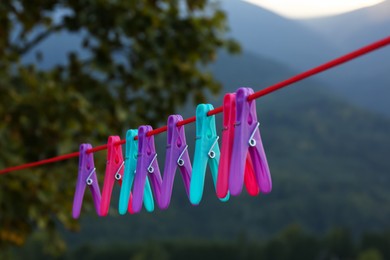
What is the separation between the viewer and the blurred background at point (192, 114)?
8.45 meters

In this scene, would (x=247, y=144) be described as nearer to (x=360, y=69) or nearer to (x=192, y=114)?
(x=192, y=114)

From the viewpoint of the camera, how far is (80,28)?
31.8ft

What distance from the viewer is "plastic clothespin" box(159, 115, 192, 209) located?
8.53 ft

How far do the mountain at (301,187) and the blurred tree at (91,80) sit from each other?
278 feet

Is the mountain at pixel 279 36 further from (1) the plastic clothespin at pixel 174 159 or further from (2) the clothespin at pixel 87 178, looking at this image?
(1) the plastic clothespin at pixel 174 159

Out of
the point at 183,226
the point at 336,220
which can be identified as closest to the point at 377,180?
the point at 336,220

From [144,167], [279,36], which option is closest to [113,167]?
[144,167]

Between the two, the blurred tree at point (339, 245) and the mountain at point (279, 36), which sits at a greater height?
the mountain at point (279, 36)

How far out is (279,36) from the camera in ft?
521

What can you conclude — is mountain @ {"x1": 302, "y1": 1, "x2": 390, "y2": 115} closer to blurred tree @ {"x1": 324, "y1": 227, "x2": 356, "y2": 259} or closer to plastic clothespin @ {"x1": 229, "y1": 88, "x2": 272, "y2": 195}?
blurred tree @ {"x1": 324, "y1": 227, "x2": 356, "y2": 259}

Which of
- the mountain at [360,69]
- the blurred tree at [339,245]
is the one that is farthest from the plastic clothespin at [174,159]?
the mountain at [360,69]

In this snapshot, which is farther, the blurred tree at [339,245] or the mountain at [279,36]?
the mountain at [279,36]

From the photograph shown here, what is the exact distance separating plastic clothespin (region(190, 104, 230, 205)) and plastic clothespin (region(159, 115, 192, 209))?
0.42ft

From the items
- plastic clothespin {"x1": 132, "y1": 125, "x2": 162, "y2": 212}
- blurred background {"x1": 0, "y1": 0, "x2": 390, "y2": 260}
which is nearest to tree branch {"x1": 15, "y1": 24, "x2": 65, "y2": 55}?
blurred background {"x1": 0, "y1": 0, "x2": 390, "y2": 260}
